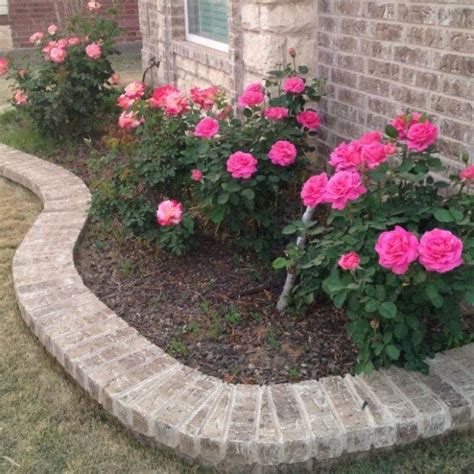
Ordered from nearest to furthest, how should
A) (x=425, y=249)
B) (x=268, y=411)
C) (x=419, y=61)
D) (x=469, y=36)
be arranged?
1. (x=425, y=249)
2. (x=268, y=411)
3. (x=469, y=36)
4. (x=419, y=61)

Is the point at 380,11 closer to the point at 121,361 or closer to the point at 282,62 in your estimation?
the point at 282,62

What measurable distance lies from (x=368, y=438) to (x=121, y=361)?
1.09 m

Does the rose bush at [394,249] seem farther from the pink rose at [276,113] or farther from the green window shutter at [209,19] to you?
the green window shutter at [209,19]

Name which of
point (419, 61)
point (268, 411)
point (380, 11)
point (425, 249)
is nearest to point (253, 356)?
point (268, 411)

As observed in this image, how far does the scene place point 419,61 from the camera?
314cm

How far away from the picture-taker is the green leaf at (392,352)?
243 cm

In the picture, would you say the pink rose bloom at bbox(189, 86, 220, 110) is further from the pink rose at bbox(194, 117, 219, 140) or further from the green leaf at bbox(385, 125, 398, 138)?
the green leaf at bbox(385, 125, 398, 138)

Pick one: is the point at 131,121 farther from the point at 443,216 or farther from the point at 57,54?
the point at 57,54

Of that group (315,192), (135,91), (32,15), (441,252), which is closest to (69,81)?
(135,91)

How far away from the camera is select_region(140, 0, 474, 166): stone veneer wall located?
291cm

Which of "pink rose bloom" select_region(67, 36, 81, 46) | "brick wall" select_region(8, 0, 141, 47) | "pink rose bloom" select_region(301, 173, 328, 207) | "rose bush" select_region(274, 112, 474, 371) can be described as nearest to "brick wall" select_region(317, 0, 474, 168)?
"rose bush" select_region(274, 112, 474, 371)

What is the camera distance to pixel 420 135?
2.58 metres

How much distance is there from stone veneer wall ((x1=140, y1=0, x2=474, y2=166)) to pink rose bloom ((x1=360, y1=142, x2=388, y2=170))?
1.90 ft

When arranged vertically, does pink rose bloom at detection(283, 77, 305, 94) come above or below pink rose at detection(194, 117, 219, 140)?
above
